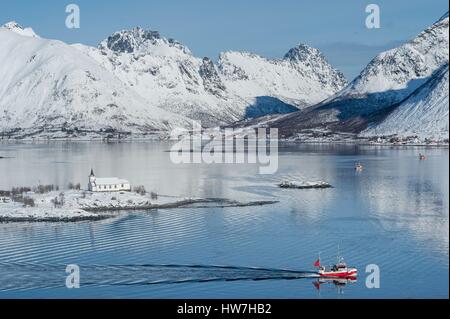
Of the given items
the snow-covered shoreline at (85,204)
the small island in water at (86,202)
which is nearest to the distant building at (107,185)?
the small island in water at (86,202)

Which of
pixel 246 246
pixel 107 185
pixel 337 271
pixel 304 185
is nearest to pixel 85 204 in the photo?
pixel 107 185

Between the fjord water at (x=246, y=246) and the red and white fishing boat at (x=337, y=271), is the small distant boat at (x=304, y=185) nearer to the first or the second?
the fjord water at (x=246, y=246)

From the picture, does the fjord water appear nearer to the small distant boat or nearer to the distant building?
the small distant boat

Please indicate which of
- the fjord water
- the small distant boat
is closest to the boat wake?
the fjord water

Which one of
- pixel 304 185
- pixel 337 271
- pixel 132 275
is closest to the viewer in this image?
pixel 337 271

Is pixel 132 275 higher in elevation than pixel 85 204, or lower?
lower

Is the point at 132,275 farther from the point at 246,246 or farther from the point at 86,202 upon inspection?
the point at 86,202

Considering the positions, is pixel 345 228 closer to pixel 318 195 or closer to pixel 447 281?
pixel 447 281
